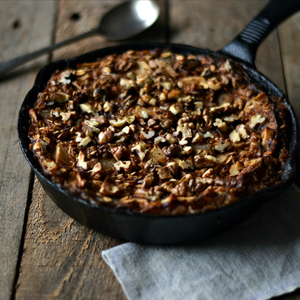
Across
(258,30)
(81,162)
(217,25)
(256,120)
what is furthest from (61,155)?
(217,25)

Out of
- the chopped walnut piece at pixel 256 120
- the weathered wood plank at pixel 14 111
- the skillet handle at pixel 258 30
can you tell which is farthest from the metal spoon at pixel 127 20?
the chopped walnut piece at pixel 256 120

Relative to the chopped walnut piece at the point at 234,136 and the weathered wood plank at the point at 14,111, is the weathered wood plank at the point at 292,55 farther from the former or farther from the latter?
the weathered wood plank at the point at 14,111

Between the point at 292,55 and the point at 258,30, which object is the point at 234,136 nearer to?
the point at 258,30

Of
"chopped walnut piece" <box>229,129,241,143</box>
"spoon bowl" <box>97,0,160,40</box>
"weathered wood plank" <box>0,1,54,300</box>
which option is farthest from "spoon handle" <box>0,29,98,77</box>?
"chopped walnut piece" <box>229,129,241,143</box>

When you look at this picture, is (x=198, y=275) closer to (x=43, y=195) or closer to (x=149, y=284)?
(x=149, y=284)

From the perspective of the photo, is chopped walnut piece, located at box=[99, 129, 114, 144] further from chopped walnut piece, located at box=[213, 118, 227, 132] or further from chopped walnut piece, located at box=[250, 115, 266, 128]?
chopped walnut piece, located at box=[250, 115, 266, 128]
